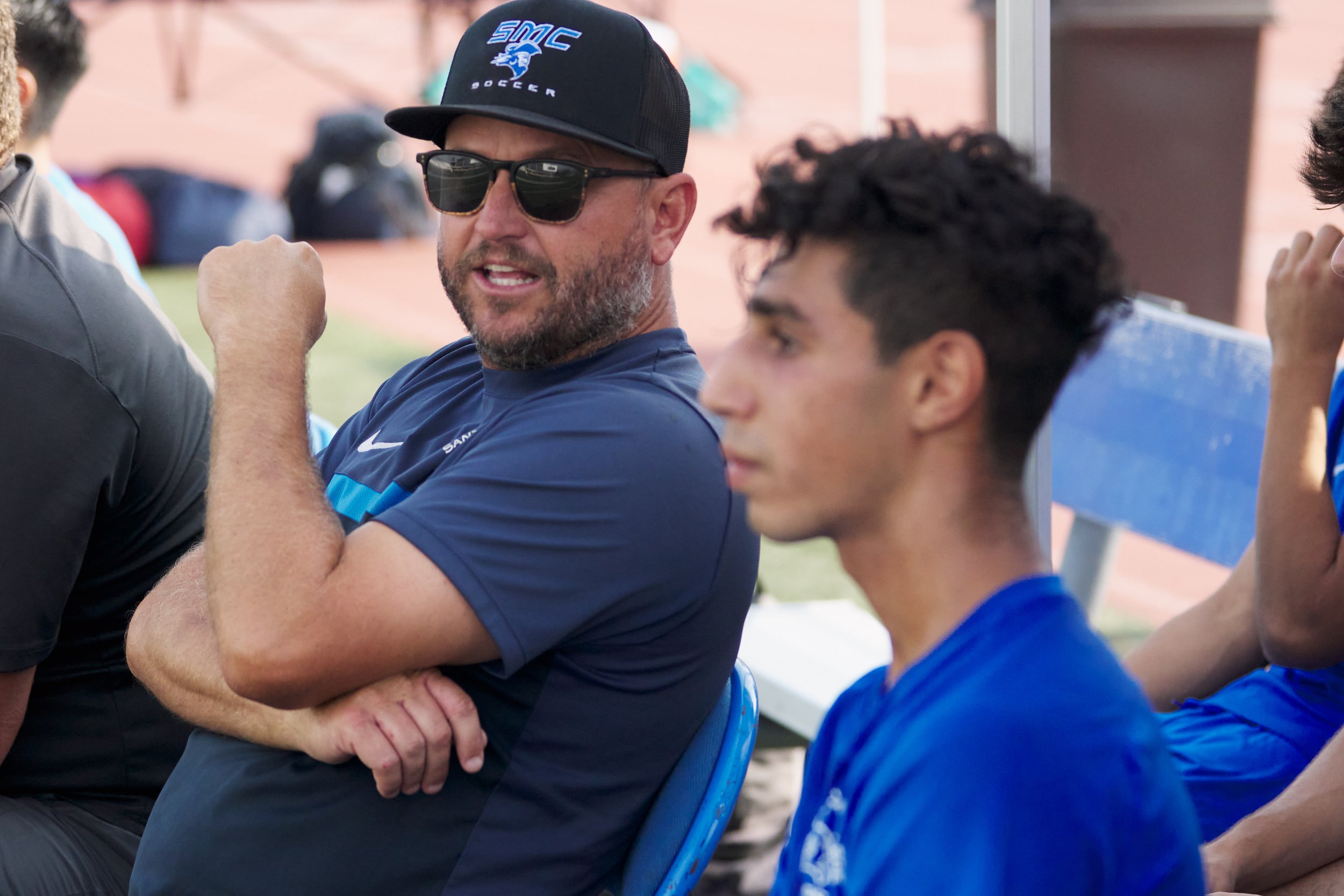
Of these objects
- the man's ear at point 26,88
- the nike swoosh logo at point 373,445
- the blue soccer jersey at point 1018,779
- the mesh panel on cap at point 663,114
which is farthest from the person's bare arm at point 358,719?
the man's ear at point 26,88

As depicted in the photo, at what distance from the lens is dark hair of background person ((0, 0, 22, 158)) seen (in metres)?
2.35

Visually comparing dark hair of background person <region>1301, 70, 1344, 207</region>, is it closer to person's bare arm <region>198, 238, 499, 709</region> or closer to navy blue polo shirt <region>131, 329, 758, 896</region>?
navy blue polo shirt <region>131, 329, 758, 896</region>

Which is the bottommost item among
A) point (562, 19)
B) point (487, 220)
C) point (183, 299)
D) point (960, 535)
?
point (183, 299)

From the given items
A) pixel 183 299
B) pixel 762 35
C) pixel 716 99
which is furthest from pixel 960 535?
pixel 762 35

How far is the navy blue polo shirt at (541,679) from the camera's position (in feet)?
5.87

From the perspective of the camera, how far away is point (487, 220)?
216 centimetres

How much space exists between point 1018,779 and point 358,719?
37.6 inches

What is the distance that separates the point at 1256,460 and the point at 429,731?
217 cm

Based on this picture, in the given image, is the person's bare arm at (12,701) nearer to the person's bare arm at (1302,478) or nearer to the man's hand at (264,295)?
the man's hand at (264,295)

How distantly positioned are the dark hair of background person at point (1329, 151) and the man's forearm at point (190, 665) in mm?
1753

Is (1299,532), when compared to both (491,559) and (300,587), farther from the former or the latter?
(300,587)

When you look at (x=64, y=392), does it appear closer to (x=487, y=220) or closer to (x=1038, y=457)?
(x=487, y=220)

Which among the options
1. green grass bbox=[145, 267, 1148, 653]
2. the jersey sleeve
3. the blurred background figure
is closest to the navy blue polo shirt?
the jersey sleeve

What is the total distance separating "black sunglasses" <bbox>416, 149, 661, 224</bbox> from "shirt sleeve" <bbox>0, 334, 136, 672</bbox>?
2.07 ft
